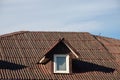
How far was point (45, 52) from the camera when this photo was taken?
81.3ft

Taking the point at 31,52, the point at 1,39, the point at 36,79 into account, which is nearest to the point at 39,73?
the point at 36,79

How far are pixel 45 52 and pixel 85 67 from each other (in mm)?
2632

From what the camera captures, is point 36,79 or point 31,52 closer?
point 36,79

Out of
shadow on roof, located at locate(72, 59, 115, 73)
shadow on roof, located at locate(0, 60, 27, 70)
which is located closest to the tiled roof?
shadow on roof, located at locate(0, 60, 27, 70)

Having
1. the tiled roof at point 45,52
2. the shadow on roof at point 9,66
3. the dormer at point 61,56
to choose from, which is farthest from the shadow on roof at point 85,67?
the shadow on roof at point 9,66

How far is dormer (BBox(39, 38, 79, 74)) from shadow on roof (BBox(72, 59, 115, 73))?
614 mm

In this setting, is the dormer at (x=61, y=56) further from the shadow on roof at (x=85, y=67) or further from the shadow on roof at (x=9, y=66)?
the shadow on roof at (x=9, y=66)

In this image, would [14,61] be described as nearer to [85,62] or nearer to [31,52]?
[31,52]

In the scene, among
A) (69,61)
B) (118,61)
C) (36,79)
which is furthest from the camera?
(118,61)

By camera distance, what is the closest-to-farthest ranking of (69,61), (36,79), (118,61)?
(36,79), (69,61), (118,61)

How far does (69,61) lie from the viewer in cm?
2338

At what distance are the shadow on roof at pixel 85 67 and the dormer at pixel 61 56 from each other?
2.02 feet

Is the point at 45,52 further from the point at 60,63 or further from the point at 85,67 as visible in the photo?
the point at 85,67

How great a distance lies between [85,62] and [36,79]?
12.8ft
